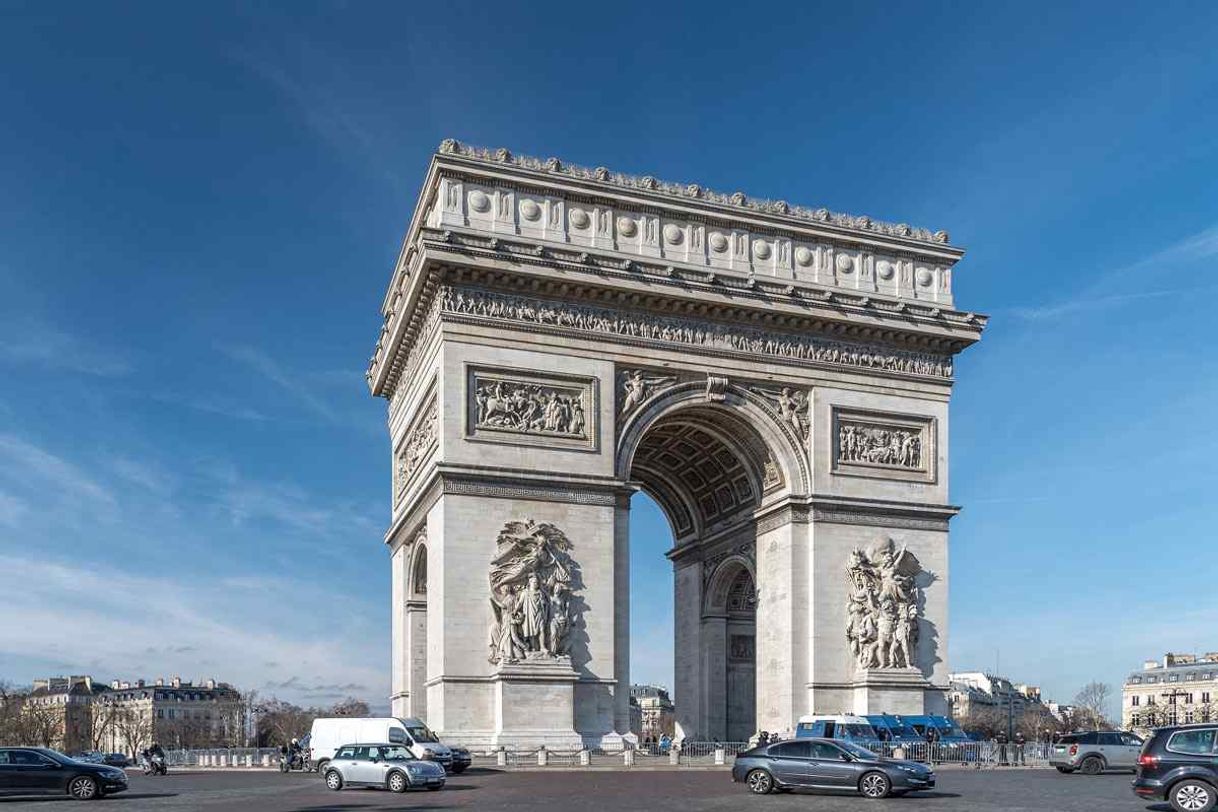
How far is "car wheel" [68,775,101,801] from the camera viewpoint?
88.3ft

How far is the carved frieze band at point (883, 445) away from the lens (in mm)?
41688

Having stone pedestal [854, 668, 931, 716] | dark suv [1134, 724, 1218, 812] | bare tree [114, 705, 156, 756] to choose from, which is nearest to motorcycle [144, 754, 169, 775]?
stone pedestal [854, 668, 931, 716]

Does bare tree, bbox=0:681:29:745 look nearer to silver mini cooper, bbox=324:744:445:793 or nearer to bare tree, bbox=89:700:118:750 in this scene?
bare tree, bbox=89:700:118:750

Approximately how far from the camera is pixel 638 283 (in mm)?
39031

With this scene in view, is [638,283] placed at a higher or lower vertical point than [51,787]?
higher

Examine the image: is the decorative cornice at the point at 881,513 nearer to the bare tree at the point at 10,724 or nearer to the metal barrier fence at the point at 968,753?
the metal barrier fence at the point at 968,753

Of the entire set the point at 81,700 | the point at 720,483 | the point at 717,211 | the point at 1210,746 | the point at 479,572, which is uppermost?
the point at 717,211

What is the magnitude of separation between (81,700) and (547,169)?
132m

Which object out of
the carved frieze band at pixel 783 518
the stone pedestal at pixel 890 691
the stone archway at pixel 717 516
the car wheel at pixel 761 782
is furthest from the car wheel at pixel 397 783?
the carved frieze band at pixel 783 518

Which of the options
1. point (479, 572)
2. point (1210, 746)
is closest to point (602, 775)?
point (479, 572)

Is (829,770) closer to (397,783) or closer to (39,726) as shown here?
(397,783)

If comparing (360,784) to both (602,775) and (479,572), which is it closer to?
(602,775)

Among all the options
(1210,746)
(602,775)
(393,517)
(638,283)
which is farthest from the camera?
(393,517)

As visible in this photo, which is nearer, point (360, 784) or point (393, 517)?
point (360, 784)
